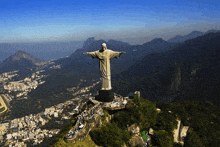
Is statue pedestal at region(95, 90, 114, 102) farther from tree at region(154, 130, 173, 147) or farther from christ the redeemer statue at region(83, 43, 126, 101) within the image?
tree at region(154, 130, 173, 147)

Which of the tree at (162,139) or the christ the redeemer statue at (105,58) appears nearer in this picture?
the tree at (162,139)

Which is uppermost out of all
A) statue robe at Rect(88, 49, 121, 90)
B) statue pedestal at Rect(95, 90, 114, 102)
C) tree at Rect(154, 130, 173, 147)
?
statue robe at Rect(88, 49, 121, 90)

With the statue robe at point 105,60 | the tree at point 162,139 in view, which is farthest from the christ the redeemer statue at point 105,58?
the tree at point 162,139

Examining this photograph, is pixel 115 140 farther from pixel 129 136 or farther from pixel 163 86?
pixel 163 86

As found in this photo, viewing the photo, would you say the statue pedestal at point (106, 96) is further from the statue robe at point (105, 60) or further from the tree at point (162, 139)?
the tree at point (162, 139)

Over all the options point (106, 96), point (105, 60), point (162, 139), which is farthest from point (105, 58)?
point (162, 139)

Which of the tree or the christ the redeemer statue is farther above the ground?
the christ the redeemer statue

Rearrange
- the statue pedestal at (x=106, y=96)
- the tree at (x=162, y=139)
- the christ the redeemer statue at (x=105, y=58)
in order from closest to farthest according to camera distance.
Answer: the tree at (x=162, y=139)
the christ the redeemer statue at (x=105, y=58)
the statue pedestal at (x=106, y=96)

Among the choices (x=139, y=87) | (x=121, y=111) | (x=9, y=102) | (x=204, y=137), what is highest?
(x=121, y=111)

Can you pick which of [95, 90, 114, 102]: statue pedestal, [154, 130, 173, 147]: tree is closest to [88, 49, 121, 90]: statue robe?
[95, 90, 114, 102]: statue pedestal

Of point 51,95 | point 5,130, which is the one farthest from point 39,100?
point 5,130

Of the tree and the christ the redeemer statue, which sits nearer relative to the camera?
the tree
